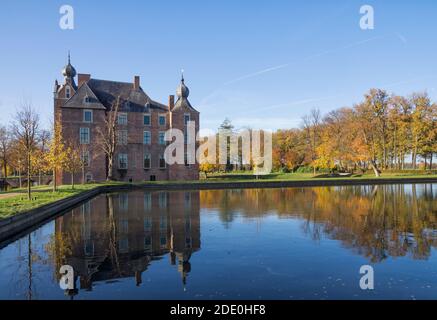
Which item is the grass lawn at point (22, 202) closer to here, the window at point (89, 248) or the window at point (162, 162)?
the window at point (89, 248)

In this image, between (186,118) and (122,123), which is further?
(186,118)

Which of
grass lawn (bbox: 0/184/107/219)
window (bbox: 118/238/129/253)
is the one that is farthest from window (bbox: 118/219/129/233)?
grass lawn (bbox: 0/184/107/219)

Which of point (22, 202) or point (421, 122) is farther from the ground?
point (421, 122)

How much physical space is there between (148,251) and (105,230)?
3919 millimetres

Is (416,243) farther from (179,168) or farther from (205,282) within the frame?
(179,168)

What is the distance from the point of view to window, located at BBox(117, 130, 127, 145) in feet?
150

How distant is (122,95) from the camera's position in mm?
47156

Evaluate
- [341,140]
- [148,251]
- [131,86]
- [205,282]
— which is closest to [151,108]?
[131,86]

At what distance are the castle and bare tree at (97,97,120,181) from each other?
24cm

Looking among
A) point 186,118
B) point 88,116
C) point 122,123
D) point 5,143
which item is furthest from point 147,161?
point 5,143

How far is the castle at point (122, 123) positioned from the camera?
1694 inches

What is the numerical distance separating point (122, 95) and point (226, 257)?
41165 millimetres

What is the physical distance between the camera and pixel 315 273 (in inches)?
322

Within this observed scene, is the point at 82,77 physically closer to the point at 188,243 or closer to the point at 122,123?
the point at 122,123
